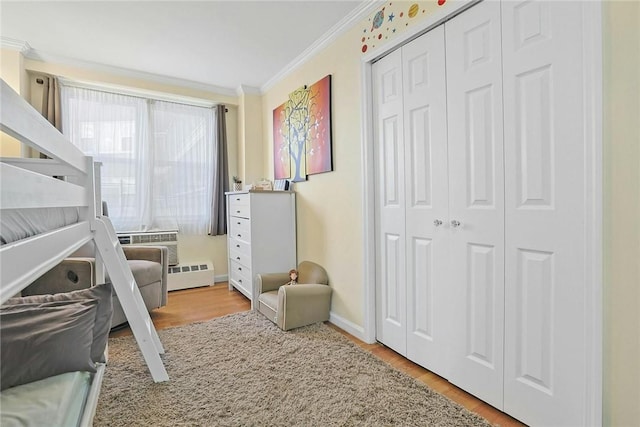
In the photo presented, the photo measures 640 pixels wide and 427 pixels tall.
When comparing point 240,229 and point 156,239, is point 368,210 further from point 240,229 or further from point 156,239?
point 156,239

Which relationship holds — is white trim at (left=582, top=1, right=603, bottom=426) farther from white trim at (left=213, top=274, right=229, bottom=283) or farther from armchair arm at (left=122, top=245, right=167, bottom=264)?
white trim at (left=213, top=274, right=229, bottom=283)

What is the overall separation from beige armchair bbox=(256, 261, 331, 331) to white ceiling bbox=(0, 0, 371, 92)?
2.03m

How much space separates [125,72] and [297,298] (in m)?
3.03

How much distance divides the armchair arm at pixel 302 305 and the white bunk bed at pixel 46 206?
0.91 meters

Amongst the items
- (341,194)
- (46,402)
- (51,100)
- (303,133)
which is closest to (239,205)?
Answer: (303,133)

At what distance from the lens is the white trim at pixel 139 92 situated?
3.28 metres

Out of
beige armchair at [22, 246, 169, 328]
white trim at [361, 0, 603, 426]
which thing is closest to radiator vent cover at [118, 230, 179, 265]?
beige armchair at [22, 246, 169, 328]

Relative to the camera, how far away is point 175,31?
102 inches

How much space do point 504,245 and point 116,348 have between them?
2543 millimetres

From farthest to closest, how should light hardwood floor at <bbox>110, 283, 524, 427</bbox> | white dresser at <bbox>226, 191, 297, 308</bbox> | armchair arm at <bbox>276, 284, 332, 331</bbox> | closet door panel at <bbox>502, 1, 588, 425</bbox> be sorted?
1. white dresser at <bbox>226, 191, 297, 308</bbox>
2. armchair arm at <bbox>276, 284, 332, 331</bbox>
3. light hardwood floor at <bbox>110, 283, 524, 427</bbox>
4. closet door panel at <bbox>502, 1, 588, 425</bbox>

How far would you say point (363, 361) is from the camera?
2.01m

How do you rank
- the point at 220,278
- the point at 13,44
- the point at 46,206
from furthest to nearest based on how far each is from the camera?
the point at 220,278
the point at 13,44
the point at 46,206

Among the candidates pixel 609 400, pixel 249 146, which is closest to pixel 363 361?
pixel 609 400

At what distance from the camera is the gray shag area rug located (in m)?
1.49
